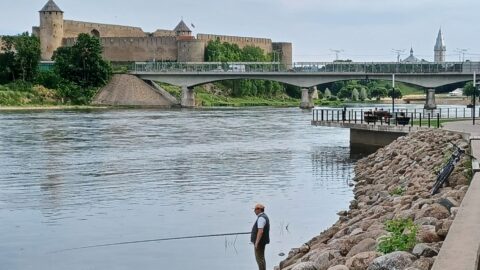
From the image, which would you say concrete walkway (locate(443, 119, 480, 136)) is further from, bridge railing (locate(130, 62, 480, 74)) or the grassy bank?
the grassy bank

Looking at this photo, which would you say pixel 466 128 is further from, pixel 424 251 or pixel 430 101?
pixel 430 101

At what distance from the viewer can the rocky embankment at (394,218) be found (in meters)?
10.2

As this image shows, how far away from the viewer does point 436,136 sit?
29.1m

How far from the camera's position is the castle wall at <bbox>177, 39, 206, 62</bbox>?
146000 millimetres

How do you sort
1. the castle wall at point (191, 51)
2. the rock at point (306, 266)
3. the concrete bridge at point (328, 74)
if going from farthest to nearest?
the castle wall at point (191, 51)
the concrete bridge at point (328, 74)
the rock at point (306, 266)

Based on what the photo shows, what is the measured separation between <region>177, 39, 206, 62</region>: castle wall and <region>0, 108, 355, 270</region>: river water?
99.0 m

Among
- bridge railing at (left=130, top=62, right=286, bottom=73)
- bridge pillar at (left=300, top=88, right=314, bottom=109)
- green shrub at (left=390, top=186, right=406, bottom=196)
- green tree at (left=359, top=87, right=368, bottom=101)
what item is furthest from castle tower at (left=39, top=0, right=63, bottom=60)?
green shrub at (left=390, top=186, right=406, bottom=196)

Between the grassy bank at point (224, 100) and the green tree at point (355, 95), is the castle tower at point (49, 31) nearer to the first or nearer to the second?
the grassy bank at point (224, 100)

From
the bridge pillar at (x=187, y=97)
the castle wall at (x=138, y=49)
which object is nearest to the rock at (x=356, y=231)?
the bridge pillar at (x=187, y=97)

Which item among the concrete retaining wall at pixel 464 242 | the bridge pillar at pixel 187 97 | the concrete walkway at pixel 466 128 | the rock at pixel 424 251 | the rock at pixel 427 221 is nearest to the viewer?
the concrete retaining wall at pixel 464 242

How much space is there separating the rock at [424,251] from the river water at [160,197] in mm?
5510

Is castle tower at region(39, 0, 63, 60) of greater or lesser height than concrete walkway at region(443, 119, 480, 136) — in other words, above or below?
above

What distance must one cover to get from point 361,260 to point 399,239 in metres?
0.53

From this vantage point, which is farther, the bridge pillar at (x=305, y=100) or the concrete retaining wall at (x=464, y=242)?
the bridge pillar at (x=305, y=100)
